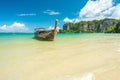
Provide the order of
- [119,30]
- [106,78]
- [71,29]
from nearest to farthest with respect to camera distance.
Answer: [106,78], [119,30], [71,29]

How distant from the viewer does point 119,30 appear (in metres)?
108

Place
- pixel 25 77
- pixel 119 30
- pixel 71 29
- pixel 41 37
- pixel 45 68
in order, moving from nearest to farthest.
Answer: pixel 25 77 < pixel 45 68 < pixel 41 37 < pixel 119 30 < pixel 71 29

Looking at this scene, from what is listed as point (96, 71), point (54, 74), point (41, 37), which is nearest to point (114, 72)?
point (96, 71)

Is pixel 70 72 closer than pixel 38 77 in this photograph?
No

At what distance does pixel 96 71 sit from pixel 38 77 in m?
1.92

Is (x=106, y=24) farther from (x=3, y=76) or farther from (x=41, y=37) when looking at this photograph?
(x=3, y=76)

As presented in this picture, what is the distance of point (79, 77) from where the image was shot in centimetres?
481

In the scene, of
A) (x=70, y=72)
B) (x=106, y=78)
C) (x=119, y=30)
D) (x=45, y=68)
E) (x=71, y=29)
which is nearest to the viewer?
(x=106, y=78)

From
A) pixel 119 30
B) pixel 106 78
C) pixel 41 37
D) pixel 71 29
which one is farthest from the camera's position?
pixel 71 29

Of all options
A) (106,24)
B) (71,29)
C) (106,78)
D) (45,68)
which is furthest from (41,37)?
(106,24)

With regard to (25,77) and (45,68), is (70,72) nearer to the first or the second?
(45,68)

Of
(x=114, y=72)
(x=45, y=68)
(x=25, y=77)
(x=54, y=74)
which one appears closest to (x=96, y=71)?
(x=114, y=72)

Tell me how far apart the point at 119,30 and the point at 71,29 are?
8420 centimetres

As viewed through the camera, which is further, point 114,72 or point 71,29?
point 71,29
